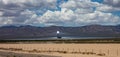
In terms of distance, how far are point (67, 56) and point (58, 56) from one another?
1.67m

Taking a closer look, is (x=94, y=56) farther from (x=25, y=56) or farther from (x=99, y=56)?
(x=25, y=56)

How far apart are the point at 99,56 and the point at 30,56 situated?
1216 cm

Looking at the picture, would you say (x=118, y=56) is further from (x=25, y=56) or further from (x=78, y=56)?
(x=25, y=56)

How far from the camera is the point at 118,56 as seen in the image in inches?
2143

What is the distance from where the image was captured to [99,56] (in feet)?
181

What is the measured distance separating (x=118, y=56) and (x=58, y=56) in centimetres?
1037

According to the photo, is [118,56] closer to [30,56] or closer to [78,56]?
[78,56]

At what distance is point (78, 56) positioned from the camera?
55844 millimetres

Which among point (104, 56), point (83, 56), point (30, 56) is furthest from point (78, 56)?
point (30, 56)

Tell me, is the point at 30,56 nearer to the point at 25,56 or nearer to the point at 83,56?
the point at 25,56

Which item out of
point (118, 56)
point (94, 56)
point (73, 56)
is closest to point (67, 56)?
point (73, 56)

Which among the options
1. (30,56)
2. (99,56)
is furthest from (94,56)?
(30,56)

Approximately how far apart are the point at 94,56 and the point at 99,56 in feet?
2.84

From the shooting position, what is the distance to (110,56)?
180ft
